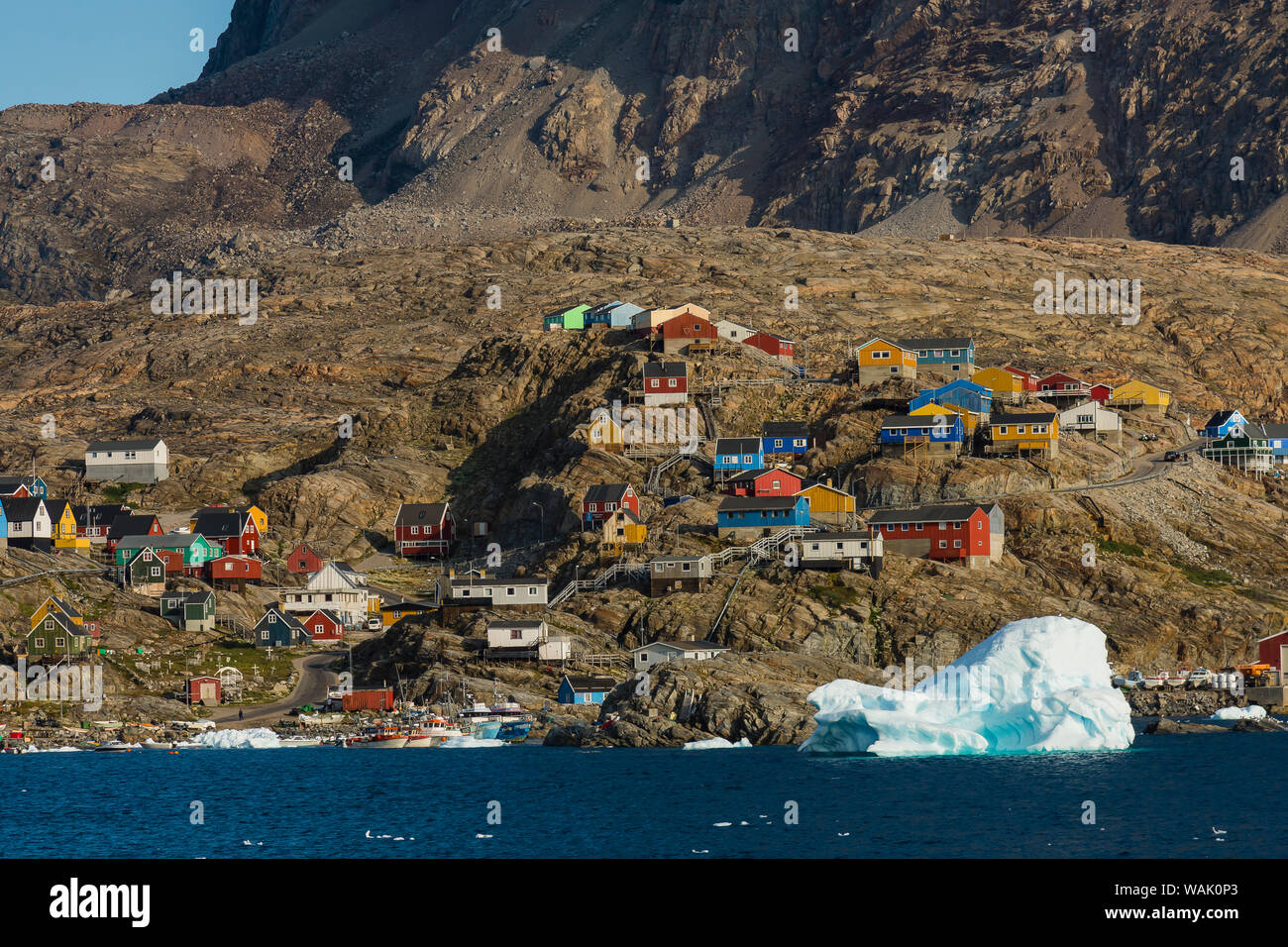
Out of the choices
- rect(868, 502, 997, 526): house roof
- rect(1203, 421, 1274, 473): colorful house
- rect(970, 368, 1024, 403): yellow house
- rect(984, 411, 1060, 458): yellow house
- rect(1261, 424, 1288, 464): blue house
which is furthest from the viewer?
rect(970, 368, 1024, 403): yellow house

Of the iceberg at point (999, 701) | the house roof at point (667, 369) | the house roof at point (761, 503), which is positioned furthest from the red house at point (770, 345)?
the iceberg at point (999, 701)

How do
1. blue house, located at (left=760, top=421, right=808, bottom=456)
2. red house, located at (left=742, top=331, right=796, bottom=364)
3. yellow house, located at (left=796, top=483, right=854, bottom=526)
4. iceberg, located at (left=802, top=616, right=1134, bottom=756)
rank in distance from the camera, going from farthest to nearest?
red house, located at (left=742, top=331, right=796, bottom=364) → blue house, located at (left=760, top=421, right=808, bottom=456) → yellow house, located at (left=796, top=483, right=854, bottom=526) → iceberg, located at (left=802, top=616, right=1134, bottom=756)

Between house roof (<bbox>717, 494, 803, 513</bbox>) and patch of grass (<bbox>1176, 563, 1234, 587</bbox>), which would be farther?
house roof (<bbox>717, 494, 803, 513</bbox>)

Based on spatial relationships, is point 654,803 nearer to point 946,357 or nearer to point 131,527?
point 131,527

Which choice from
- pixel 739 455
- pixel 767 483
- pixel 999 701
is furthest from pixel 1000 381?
pixel 999 701

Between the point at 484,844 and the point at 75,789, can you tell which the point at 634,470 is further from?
the point at 484,844

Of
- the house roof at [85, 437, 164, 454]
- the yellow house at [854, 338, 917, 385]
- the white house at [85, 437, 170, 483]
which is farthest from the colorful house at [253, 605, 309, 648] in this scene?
the yellow house at [854, 338, 917, 385]

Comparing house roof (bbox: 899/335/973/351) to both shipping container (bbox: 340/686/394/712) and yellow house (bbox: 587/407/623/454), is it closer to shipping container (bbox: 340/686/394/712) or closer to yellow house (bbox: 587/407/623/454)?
yellow house (bbox: 587/407/623/454)

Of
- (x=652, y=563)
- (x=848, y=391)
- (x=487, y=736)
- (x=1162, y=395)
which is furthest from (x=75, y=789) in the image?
(x=1162, y=395)
